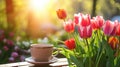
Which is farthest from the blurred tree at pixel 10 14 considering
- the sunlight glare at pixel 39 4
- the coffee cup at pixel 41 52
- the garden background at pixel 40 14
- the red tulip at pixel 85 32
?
the red tulip at pixel 85 32

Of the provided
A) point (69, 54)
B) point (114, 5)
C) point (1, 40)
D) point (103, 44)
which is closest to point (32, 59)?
point (69, 54)

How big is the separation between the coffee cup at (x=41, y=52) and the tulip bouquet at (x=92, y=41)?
0.93ft

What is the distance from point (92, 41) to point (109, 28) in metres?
0.10

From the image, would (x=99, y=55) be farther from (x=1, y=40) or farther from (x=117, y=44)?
(x=1, y=40)

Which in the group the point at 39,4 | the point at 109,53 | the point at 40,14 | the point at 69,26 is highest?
the point at 39,4

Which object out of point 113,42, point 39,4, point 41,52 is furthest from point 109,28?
point 39,4

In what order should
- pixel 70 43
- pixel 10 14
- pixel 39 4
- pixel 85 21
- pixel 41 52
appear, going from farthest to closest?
1. pixel 39 4
2. pixel 10 14
3. pixel 41 52
4. pixel 70 43
5. pixel 85 21

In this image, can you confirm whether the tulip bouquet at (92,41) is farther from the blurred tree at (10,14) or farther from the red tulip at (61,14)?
the blurred tree at (10,14)

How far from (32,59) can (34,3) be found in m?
3.32

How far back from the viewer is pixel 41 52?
5.45 feet

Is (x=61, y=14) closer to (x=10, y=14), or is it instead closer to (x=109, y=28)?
(x=109, y=28)

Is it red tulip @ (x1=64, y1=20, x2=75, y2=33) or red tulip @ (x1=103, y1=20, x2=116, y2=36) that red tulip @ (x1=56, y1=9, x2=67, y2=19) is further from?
red tulip @ (x1=103, y1=20, x2=116, y2=36)

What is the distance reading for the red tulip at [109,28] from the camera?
1.25 metres

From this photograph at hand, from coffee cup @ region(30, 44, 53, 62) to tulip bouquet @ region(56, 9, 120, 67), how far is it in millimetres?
284
